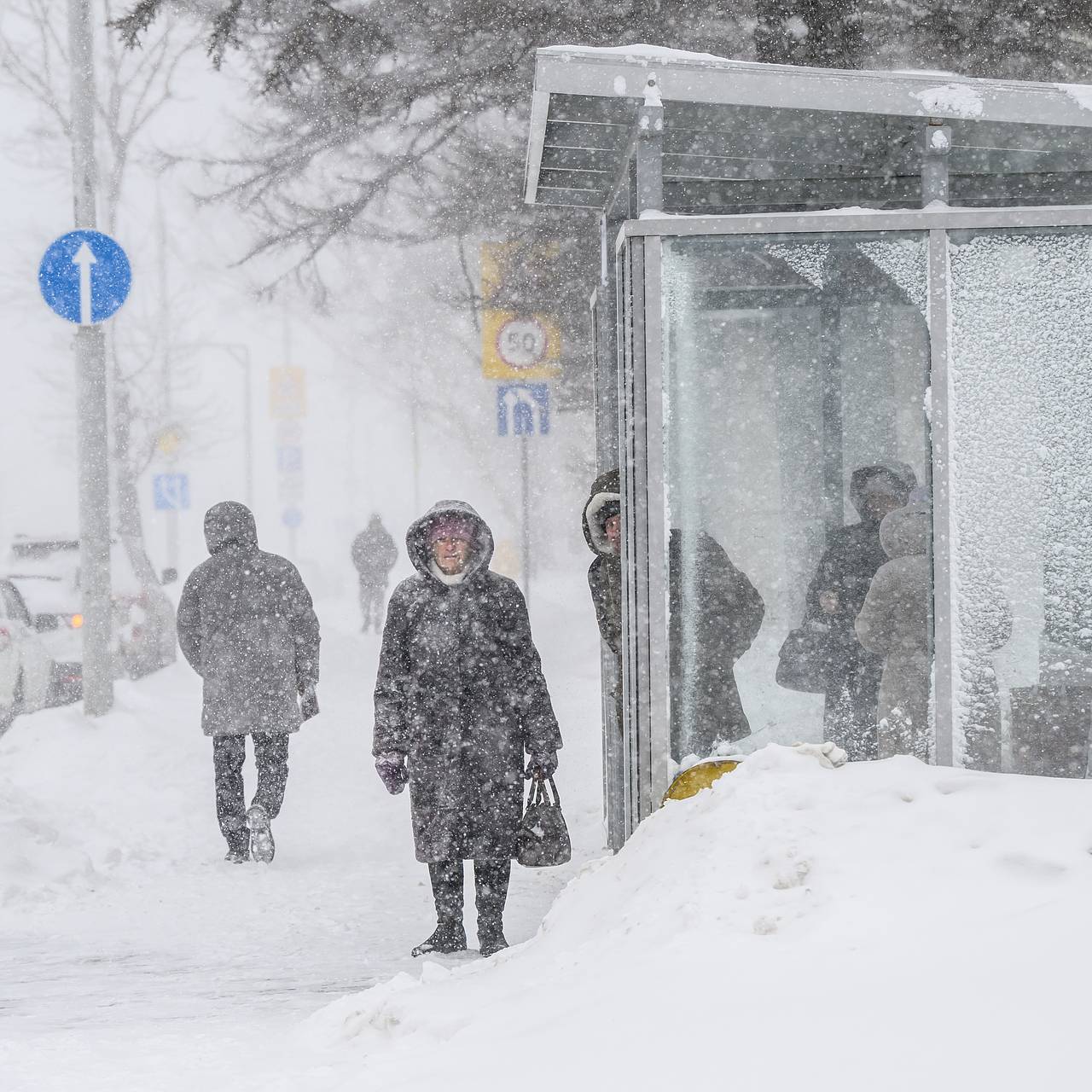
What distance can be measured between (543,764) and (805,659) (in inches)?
42.4

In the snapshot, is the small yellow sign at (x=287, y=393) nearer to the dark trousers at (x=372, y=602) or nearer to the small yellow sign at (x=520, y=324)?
the dark trousers at (x=372, y=602)

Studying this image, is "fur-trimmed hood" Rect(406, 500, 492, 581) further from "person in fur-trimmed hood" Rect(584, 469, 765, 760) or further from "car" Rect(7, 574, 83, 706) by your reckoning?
"car" Rect(7, 574, 83, 706)

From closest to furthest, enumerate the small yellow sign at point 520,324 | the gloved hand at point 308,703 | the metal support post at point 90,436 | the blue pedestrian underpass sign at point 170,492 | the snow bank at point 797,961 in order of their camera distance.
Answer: the snow bank at point 797,961 < the gloved hand at point 308,703 < the metal support post at point 90,436 < the small yellow sign at point 520,324 < the blue pedestrian underpass sign at point 170,492

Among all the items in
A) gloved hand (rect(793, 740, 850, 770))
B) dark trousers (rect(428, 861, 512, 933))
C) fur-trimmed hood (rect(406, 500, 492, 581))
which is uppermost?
fur-trimmed hood (rect(406, 500, 492, 581))

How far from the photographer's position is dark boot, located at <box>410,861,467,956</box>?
18.7 ft

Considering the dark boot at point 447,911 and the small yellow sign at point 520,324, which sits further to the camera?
the small yellow sign at point 520,324

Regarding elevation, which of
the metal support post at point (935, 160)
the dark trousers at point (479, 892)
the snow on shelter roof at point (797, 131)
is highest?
the snow on shelter roof at point (797, 131)

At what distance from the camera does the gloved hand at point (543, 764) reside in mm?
5746

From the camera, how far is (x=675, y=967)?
3.32 metres

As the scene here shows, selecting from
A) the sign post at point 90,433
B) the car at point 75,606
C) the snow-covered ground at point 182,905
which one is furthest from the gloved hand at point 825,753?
the car at point 75,606

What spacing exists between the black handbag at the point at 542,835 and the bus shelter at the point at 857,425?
0.47m

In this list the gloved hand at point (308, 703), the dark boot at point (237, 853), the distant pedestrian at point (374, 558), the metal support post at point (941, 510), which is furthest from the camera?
the distant pedestrian at point (374, 558)

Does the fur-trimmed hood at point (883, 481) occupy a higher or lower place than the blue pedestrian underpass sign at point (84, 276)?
lower

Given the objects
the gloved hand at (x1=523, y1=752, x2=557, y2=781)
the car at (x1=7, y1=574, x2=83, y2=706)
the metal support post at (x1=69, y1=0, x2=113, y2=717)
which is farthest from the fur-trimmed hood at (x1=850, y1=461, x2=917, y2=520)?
the car at (x1=7, y1=574, x2=83, y2=706)
